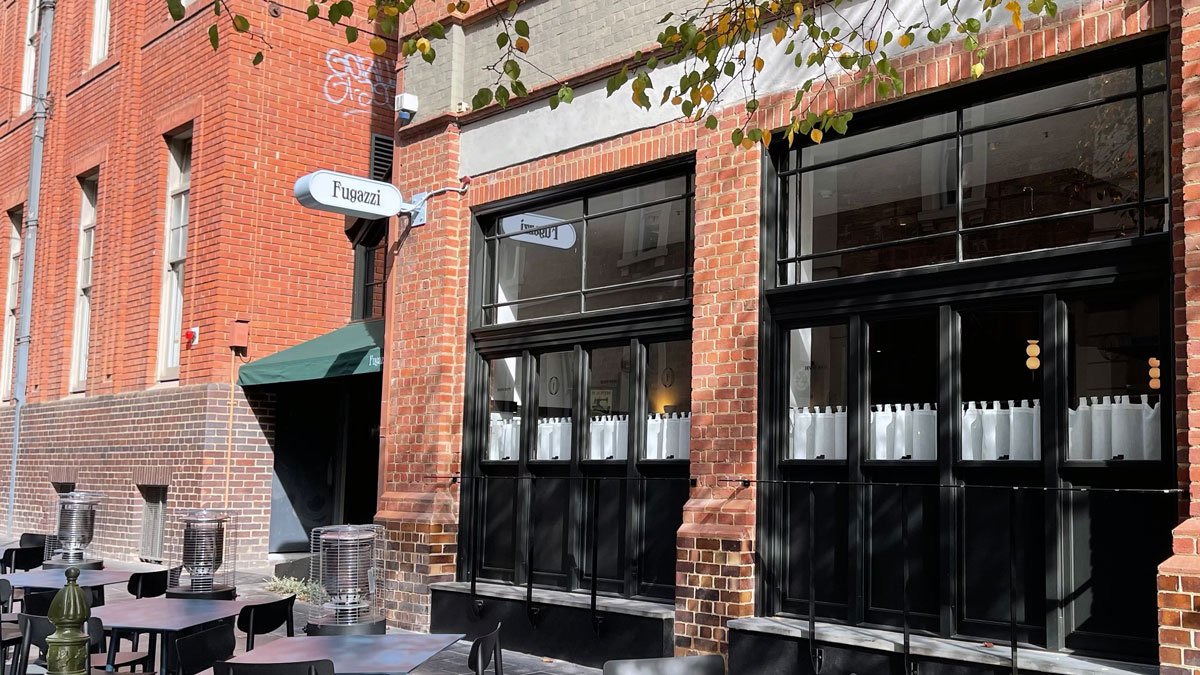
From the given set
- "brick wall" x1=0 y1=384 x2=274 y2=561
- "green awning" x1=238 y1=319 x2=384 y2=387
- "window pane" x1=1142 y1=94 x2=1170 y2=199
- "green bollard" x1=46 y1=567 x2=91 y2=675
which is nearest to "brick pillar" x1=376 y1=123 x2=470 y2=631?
"green awning" x1=238 y1=319 x2=384 y2=387

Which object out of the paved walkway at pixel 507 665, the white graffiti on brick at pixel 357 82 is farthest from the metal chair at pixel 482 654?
the white graffiti on brick at pixel 357 82

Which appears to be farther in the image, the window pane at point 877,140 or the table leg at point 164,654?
the window pane at point 877,140

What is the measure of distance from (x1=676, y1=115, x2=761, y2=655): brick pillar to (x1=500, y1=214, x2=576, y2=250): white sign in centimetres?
182

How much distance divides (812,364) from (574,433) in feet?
8.10

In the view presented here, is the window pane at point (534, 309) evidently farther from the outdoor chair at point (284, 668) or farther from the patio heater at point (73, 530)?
the outdoor chair at point (284, 668)

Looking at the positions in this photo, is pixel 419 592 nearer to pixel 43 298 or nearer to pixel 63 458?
pixel 63 458

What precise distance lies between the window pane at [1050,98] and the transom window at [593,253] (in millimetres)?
2478

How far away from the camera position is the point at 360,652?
19.5 ft

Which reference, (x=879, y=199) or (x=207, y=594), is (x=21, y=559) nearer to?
(x=207, y=594)

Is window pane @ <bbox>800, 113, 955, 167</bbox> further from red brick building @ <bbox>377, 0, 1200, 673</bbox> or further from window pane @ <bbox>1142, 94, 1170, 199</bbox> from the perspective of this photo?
window pane @ <bbox>1142, 94, 1170, 199</bbox>

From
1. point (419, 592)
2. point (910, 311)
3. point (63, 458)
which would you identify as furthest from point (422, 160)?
point (63, 458)

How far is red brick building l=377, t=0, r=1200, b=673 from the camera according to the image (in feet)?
21.8

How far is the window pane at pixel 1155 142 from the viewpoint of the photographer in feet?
21.7

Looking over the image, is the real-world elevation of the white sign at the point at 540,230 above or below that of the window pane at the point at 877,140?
below
